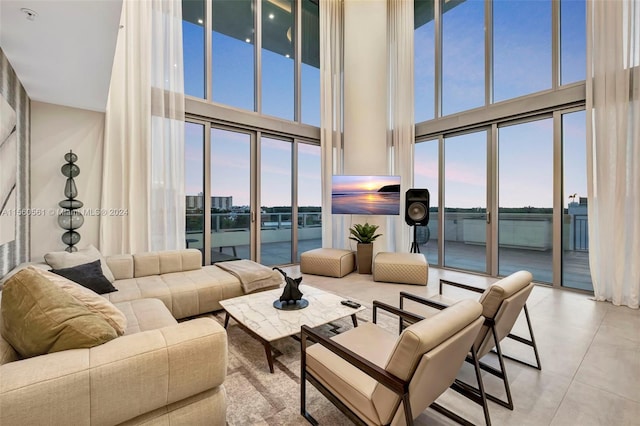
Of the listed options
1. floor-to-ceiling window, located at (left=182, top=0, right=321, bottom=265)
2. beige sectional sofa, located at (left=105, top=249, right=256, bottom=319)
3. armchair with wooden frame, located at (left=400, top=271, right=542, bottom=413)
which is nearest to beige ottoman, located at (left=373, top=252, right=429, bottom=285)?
beige sectional sofa, located at (left=105, top=249, right=256, bottom=319)

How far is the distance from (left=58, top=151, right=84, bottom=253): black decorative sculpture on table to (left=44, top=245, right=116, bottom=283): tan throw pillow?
0.77 metres

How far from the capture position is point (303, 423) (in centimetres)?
156

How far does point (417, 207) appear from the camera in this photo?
4.89m

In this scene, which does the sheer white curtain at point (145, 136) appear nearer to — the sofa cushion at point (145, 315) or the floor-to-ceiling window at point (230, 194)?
the floor-to-ceiling window at point (230, 194)

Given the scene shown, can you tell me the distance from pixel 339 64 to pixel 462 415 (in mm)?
6288

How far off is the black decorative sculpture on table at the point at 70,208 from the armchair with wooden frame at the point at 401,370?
3.48 m

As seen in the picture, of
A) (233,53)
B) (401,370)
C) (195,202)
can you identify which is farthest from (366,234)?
(233,53)

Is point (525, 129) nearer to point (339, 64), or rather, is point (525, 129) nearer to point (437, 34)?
point (437, 34)

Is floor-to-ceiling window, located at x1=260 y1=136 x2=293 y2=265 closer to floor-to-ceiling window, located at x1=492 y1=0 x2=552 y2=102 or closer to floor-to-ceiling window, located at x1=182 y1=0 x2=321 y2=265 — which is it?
floor-to-ceiling window, located at x1=182 y1=0 x2=321 y2=265

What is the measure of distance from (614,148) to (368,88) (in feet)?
12.2

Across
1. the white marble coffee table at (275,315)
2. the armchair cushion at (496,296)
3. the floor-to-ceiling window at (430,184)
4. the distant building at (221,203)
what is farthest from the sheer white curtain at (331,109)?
the armchair cushion at (496,296)

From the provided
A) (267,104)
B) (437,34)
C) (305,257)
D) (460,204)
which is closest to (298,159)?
(267,104)

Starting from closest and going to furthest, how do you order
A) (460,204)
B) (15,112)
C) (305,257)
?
(15,112), (305,257), (460,204)

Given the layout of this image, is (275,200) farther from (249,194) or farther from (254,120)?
(254,120)
